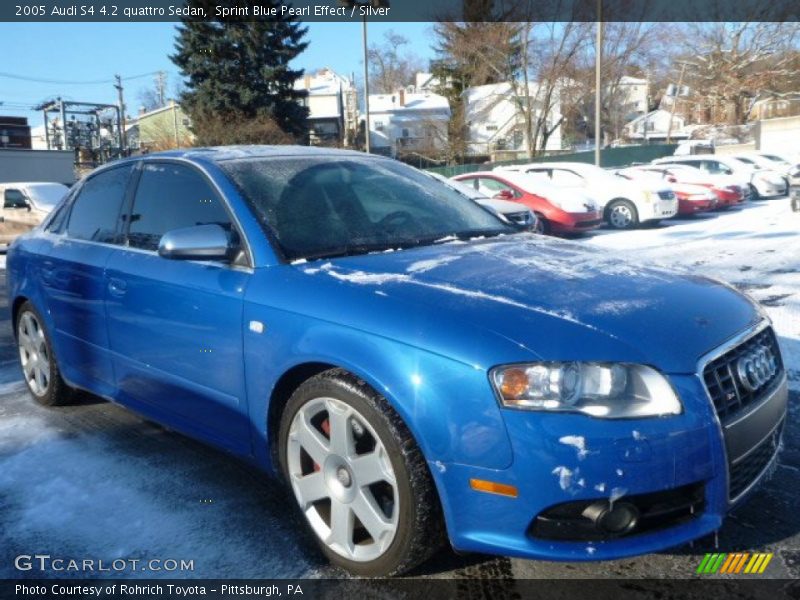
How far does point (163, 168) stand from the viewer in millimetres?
3941

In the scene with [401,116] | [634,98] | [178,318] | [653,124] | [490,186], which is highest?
[634,98]

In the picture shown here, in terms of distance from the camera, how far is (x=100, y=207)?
4.36 m

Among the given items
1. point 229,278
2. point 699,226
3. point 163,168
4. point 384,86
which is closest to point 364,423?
point 229,278

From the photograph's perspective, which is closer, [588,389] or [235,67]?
[588,389]

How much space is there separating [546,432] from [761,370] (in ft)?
3.24

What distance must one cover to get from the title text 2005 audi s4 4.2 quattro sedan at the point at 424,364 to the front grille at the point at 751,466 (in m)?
0.01

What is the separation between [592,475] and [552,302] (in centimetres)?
62

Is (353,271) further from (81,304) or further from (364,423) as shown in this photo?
(81,304)

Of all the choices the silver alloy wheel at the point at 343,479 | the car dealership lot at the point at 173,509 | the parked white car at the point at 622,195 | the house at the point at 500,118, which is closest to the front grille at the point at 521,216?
the parked white car at the point at 622,195

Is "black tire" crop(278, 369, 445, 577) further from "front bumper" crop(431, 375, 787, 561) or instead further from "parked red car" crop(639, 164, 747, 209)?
"parked red car" crop(639, 164, 747, 209)

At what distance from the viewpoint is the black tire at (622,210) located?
15.7 m

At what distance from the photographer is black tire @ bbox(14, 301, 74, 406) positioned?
4.61 meters

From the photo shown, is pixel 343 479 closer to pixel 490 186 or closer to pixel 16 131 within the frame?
pixel 490 186

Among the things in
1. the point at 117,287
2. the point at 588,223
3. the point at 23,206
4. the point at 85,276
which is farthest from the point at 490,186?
the point at 117,287
